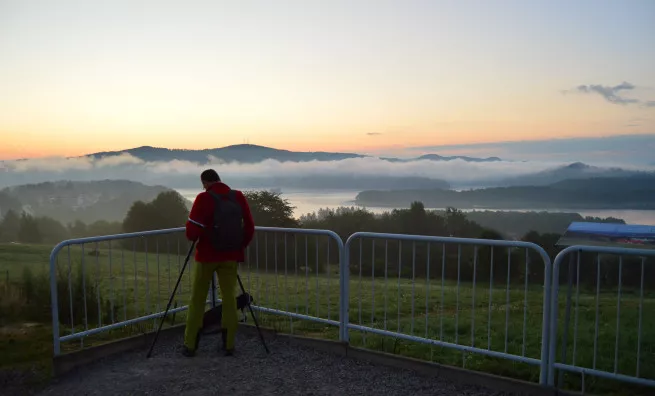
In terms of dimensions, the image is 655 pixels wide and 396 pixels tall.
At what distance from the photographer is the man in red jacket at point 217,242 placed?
17.0ft

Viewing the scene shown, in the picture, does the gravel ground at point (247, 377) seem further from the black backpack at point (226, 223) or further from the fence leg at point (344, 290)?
the black backpack at point (226, 223)

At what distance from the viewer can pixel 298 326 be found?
659cm

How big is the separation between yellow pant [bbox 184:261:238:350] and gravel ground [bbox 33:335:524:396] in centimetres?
25

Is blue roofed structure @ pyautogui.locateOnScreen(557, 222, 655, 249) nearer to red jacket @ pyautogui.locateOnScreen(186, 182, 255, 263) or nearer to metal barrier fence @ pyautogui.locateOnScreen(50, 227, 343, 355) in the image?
metal barrier fence @ pyautogui.locateOnScreen(50, 227, 343, 355)

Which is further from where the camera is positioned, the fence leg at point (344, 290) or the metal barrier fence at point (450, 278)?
the fence leg at point (344, 290)

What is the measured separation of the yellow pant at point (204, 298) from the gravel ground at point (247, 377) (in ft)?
0.84

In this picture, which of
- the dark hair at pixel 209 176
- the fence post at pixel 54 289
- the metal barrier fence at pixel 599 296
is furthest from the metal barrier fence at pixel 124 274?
the metal barrier fence at pixel 599 296

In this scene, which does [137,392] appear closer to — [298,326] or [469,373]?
[298,326]

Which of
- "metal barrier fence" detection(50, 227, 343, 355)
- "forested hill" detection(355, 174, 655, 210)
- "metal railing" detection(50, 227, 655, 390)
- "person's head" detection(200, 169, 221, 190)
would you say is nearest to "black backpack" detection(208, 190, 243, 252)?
"person's head" detection(200, 169, 221, 190)

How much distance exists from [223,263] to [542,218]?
17.1m

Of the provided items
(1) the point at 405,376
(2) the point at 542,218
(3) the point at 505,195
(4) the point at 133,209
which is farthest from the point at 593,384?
(4) the point at 133,209

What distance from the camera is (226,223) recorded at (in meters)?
5.21

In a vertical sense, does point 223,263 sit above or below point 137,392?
above

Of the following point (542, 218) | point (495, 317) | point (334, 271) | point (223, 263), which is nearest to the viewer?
point (223, 263)
